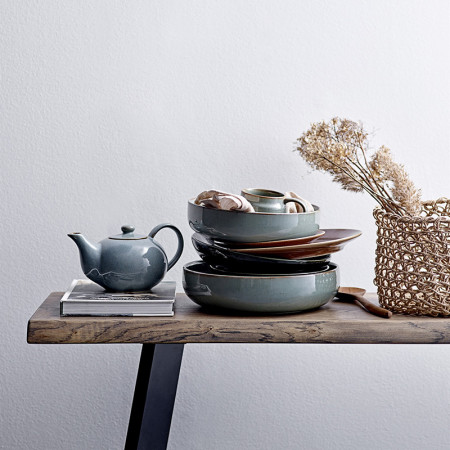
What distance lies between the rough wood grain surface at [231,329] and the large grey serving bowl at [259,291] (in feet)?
0.07

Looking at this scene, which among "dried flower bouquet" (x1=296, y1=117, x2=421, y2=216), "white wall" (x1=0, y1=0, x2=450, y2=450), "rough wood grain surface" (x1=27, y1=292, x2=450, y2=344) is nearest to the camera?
"rough wood grain surface" (x1=27, y1=292, x2=450, y2=344)

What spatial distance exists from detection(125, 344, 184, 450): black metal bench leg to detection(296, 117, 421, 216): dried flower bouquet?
44 centimetres

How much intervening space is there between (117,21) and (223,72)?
10.3 inches

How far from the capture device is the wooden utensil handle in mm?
1104

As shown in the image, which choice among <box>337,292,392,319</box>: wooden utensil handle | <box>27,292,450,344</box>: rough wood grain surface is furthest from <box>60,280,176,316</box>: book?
<box>337,292,392,319</box>: wooden utensil handle

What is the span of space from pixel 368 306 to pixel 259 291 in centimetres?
22

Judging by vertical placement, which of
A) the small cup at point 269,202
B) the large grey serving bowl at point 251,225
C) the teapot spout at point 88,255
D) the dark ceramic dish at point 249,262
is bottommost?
the teapot spout at point 88,255

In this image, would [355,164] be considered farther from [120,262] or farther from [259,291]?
[120,262]

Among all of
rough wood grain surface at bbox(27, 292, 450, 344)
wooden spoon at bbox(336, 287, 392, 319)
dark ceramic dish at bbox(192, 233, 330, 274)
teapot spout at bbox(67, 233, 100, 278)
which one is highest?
dark ceramic dish at bbox(192, 233, 330, 274)

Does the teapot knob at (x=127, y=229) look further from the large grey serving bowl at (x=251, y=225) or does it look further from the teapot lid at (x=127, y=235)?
the large grey serving bowl at (x=251, y=225)

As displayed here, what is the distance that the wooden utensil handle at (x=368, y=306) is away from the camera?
1104 mm

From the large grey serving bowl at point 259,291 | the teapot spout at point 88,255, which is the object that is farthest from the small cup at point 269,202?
the teapot spout at point 88,255

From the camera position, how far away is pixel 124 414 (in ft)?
4.98

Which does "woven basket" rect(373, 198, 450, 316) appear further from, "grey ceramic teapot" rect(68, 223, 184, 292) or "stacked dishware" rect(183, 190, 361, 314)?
"grey ceramic teapot" rect(68, 223, 184, 292)
